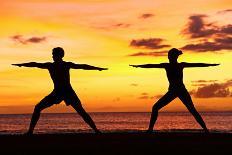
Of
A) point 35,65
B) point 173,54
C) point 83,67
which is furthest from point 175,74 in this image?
point 35,65

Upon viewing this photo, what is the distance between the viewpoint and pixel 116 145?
14625 millimetres

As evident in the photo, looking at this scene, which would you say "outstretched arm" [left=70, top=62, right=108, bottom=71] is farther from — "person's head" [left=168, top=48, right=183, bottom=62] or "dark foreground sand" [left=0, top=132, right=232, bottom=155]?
"person's head" [left=168, top=48, right=183, bottom=62]

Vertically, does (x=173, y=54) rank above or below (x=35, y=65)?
above

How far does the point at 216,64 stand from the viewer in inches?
695

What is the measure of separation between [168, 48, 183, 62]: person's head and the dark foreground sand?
7.70 feet

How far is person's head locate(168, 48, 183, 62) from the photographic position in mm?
17517

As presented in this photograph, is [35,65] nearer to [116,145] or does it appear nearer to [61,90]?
[61,90]

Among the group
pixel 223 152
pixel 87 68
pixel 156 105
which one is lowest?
pixel 223 152

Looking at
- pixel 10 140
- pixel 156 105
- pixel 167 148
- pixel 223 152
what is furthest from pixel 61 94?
pixel 223 152

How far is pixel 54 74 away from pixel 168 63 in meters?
3.45

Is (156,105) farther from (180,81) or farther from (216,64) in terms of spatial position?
(216,64)

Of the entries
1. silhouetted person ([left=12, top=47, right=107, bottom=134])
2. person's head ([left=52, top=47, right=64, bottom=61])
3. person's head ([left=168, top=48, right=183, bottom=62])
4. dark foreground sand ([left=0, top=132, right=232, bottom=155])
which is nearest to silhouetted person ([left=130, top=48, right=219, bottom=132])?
person's head ([left=168, top=48, right=183, bottom=62])

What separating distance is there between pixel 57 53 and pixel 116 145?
3.44 m

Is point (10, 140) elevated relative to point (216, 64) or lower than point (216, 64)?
lower
